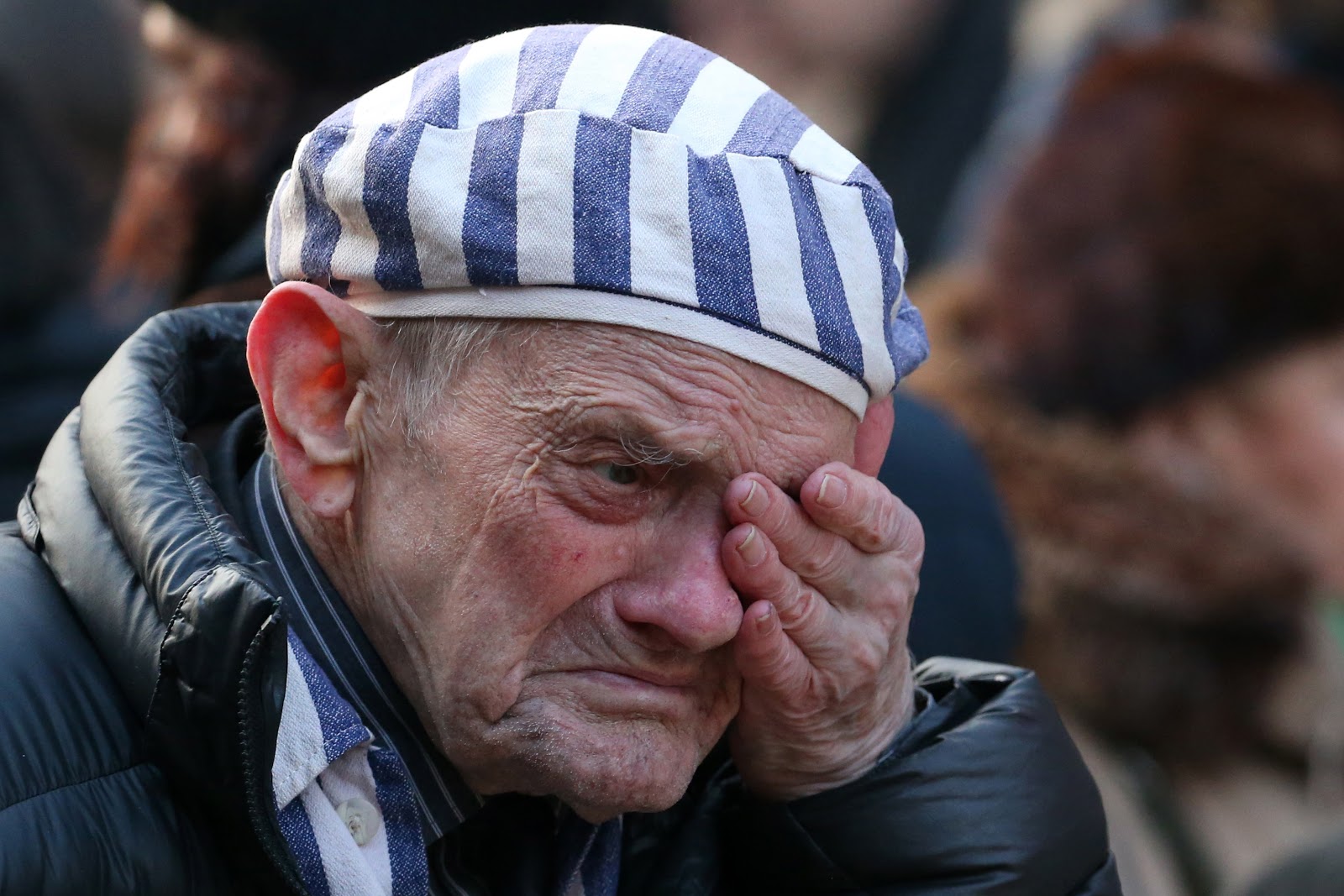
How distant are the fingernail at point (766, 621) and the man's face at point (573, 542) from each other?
4cm

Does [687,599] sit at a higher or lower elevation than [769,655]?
higher

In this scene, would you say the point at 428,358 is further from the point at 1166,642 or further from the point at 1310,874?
the point at 1166,642

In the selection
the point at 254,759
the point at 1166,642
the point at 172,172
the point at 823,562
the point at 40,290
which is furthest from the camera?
the point at 1166,642

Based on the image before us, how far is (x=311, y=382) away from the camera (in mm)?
1883

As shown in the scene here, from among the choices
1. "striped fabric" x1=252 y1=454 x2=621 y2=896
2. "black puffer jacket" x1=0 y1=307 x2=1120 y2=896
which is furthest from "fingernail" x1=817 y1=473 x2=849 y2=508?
"striped fabric" x1=252 y1=454 x2=621 y2=896

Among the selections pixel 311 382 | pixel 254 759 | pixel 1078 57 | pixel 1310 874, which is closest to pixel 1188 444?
pixel 1310 874

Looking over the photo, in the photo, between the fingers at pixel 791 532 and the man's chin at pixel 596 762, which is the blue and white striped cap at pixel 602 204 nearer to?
the fingers at pixel 791 532

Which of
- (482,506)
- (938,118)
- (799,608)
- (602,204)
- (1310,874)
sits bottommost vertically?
(1310,874)

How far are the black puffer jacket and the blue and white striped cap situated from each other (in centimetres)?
36

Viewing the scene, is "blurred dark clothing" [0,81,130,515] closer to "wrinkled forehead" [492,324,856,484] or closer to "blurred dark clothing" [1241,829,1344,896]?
"wrinkled forehead" [492,324,856,484]

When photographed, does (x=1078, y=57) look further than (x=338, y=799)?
Yes

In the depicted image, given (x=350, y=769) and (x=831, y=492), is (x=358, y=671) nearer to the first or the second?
(x=350, y=769)

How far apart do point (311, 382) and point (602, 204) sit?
467 millimetres

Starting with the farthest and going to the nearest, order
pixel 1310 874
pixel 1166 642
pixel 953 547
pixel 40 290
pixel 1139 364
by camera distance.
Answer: pixel 1139 364 → pixel 1166 642 → pixel 40 290 → pixel 953 547 → pixel 1310 874
